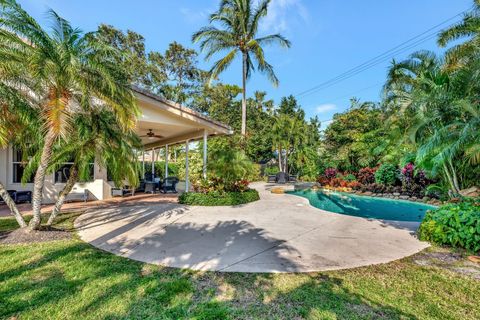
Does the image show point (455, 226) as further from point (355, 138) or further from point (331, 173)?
point (355, 138)

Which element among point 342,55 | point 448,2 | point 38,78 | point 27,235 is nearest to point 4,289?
point 27,235

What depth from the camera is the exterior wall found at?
977 cm

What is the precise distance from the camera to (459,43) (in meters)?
9.51

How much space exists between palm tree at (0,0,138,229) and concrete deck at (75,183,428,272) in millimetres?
2471

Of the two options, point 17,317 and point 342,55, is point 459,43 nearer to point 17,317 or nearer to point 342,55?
point 342,55

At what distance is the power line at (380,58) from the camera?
16002mm

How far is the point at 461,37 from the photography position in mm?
9688

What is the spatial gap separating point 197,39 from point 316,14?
7712 mm

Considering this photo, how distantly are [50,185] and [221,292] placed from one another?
10.9 m

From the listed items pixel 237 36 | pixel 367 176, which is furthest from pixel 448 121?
pixel 237 36

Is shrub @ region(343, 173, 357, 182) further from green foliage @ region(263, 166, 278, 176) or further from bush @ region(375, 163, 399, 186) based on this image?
green foliage @ region(263, 166, 278, 176)

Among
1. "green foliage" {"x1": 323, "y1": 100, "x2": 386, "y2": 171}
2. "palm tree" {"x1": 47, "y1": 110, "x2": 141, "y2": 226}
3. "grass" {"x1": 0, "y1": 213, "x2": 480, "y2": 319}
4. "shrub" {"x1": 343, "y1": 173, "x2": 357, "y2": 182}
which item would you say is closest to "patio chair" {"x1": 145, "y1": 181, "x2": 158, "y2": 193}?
"palm tree" {"x1": 47, "y1": 110, "x2": 141, "y2": 226}

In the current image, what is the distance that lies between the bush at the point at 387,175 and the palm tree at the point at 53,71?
1538 cm

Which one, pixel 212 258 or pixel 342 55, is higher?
pixel 342 55
